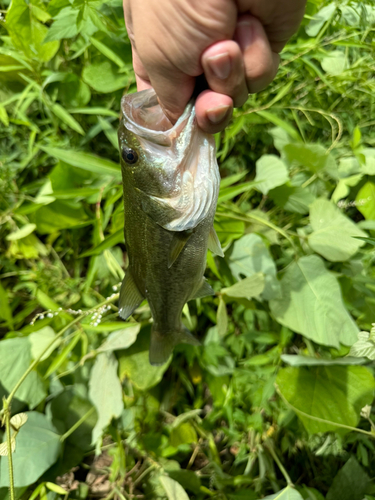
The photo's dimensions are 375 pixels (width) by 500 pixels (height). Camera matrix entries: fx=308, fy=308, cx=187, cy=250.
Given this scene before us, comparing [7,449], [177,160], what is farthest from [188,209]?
[7,449]

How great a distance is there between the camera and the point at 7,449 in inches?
35.6

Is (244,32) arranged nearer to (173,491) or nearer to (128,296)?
(128,296)

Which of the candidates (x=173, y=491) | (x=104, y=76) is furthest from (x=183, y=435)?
(x=104, y=76)

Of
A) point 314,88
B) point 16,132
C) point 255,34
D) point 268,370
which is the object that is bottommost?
point 268,370

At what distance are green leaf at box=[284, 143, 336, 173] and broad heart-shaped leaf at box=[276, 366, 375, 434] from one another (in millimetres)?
973

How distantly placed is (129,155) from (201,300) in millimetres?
1050

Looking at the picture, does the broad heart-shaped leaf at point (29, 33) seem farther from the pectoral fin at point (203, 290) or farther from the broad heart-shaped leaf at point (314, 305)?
the broad heart-shaped leaf at point (314, 305)

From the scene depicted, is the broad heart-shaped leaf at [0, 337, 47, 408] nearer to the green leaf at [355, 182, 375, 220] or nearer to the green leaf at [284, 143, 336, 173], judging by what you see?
the green leaf at [284, 143, 336, 173]

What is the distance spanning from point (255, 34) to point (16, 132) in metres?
1.84

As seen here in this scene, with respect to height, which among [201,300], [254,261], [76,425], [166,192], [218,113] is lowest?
[76,425]

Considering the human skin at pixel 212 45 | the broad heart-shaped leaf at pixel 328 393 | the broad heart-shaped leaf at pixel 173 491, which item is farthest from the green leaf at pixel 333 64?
the broad heart-shaped leaf at pixel 173 491

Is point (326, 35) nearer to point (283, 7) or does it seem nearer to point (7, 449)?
point (283, 7)

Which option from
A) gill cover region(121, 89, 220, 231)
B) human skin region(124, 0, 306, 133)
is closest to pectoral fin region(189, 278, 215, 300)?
gill cover region(121, 89, 220, 231)

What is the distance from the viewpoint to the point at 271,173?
1575 millimetres
